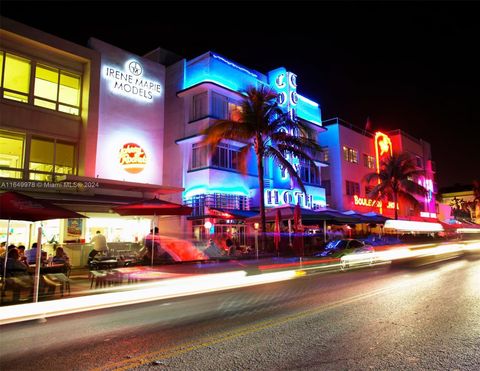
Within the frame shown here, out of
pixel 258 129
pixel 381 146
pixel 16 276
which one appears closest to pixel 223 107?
pixel 258 129

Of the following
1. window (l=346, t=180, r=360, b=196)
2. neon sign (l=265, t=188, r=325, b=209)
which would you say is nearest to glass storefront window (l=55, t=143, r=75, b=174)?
neon sign (l=265, t=188, r=325, b=209)

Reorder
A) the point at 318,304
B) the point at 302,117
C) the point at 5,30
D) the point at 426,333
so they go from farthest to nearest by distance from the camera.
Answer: the point at 302,117
the point at 5,30
the point at 318,304
the point at 426,333

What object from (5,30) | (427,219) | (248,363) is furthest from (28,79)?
(427,219)

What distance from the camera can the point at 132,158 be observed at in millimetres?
22812

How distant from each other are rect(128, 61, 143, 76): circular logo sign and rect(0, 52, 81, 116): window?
3316 millimetres

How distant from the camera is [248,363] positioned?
508 centimetres

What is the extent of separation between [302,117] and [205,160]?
11.0 m

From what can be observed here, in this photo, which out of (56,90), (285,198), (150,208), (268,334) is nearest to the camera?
(268,334)

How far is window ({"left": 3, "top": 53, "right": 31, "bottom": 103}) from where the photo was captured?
735 inches

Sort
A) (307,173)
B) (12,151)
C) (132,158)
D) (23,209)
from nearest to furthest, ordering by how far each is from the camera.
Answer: (23,209), (12,151), (132,158), (307,173)

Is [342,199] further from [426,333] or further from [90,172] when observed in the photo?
[426,333]

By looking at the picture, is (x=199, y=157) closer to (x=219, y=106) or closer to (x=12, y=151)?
(x=219, y=106)

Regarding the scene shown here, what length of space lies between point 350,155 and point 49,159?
89.2 feet

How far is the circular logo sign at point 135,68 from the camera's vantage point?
2354cm
